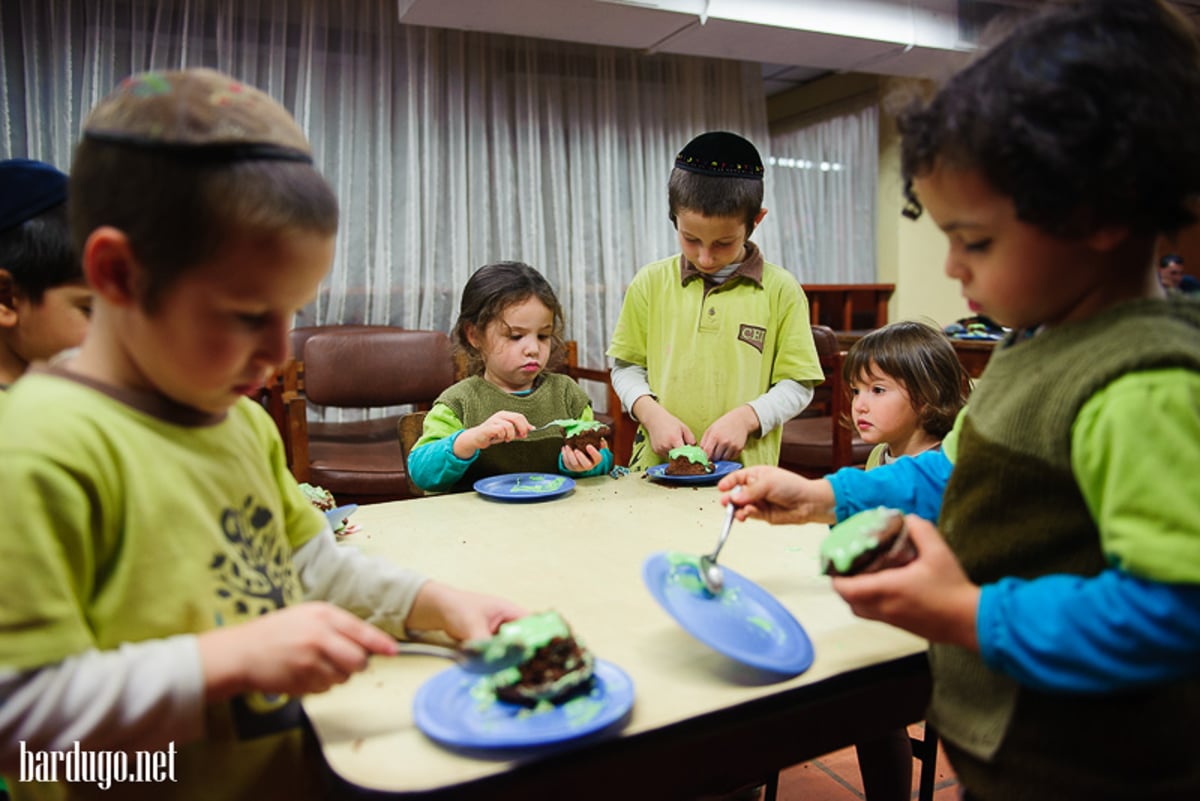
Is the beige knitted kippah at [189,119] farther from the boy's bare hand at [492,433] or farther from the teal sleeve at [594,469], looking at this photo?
the teal sleeve at [594,469]

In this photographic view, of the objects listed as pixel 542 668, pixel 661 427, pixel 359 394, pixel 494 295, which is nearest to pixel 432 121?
pixel 359 394

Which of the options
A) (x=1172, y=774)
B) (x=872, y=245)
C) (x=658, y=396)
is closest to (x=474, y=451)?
(x=658, y=396)

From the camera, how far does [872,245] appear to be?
253 inches

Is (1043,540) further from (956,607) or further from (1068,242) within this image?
(1068,242)

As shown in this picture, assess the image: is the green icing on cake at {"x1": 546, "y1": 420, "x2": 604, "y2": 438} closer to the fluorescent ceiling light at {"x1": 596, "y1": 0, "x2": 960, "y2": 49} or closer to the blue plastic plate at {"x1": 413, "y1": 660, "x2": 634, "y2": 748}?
the blue plastic plate at {"x1": 413, "y1": 660, "x2": 634, "y2": 748}

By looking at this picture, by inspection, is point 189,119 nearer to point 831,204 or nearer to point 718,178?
point 718,178

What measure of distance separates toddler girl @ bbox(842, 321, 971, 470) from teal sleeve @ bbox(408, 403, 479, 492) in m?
1.07

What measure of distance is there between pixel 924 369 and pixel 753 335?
0.56 meters

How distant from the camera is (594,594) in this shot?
124 cm

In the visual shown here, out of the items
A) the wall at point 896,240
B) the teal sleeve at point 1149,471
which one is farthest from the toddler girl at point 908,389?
the wall at point 896,240

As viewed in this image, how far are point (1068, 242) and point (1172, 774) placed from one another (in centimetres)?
54

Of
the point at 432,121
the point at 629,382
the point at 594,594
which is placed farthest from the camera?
the point at 432,121

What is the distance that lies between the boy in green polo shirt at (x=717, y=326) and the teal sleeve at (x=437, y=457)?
562 millimetres

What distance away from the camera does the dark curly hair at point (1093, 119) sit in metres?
0.76
